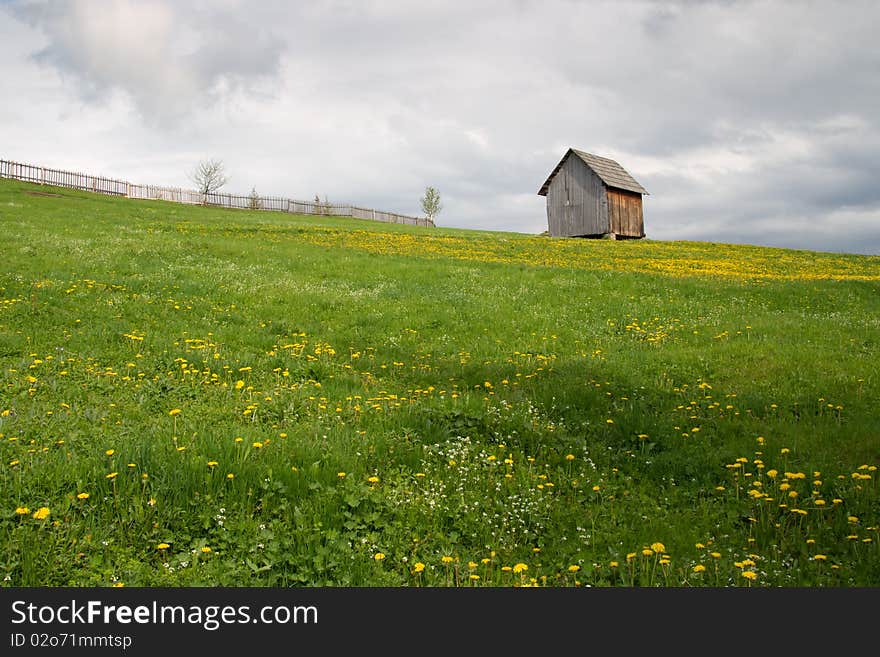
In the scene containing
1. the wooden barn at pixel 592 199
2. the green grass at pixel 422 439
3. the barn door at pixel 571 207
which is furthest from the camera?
the barn door at pixel 571 207

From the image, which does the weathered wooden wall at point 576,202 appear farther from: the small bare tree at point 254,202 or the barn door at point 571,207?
the small bare tree at point 254,202

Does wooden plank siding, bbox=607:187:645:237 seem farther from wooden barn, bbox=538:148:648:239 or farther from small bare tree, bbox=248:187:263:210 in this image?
small bare tree, bbox=248:187:263:210

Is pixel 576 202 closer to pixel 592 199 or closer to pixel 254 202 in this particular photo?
pixel 592 199

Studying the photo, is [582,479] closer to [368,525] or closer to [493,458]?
[493,458]

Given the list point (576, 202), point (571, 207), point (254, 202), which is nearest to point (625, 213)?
point (576, 202)

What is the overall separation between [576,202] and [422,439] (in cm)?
4699

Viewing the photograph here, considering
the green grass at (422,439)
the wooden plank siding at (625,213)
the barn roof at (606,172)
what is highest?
the barn roof at (606,172)

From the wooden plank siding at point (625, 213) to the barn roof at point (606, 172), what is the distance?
0.53 meters

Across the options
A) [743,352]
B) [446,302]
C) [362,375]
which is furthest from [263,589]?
[446,302]

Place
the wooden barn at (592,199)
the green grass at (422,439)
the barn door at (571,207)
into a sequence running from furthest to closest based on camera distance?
1. the barn door at (571,207)
2. the wooden barn at (592,199)
3. the green grass at (422,439)

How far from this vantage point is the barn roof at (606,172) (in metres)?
48.7

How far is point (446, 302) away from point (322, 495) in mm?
10620

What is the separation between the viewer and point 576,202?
166ft

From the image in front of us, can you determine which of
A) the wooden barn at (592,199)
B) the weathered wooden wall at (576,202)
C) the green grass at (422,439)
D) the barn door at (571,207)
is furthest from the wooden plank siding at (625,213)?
the green grass at (422,439)
